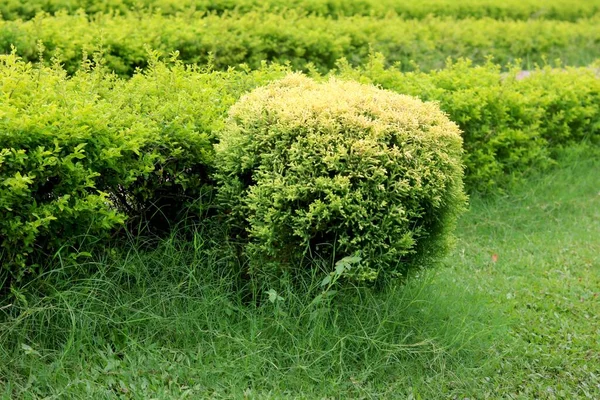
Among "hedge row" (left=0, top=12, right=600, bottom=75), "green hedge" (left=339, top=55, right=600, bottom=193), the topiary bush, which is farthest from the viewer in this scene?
"hedge row" (left=0, top=12, right=600, bottom=75)

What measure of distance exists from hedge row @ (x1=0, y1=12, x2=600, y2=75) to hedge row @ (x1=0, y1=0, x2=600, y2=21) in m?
0.28

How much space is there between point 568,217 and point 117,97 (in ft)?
11.8

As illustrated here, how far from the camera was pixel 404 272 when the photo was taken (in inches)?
161

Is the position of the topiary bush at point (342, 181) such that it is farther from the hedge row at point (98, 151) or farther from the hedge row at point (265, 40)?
the hedge row at point (265, 40)

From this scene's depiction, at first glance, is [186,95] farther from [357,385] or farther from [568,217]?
[568,217]

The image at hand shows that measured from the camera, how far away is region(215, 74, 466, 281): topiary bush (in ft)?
12.5

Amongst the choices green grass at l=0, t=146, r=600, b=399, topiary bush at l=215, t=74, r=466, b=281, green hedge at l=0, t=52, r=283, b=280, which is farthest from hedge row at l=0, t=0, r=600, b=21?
green grass at l=0, t=146, r=600, b=399

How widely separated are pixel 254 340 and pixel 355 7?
338 inches

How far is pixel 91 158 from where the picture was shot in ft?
12.7

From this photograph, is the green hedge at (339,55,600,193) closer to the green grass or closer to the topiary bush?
the topiary bush

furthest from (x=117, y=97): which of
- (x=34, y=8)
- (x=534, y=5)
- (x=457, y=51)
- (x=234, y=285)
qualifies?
(x=534, y=5)

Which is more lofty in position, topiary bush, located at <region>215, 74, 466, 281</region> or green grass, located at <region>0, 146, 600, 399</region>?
topiary bush, located at <region>215, 74, 466, 281</region>

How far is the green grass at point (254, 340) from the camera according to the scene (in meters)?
3.58

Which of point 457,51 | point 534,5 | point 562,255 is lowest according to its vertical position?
point 534,5
